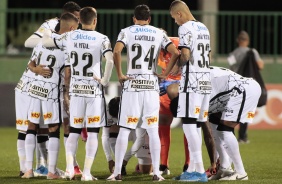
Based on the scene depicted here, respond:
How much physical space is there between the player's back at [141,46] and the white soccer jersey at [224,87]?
0.95 metres

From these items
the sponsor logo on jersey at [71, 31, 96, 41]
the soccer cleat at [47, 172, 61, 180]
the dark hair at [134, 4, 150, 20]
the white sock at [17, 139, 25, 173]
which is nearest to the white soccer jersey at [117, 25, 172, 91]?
the dark hair at [134, 4, 150, 20]

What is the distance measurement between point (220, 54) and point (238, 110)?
13.2 meters

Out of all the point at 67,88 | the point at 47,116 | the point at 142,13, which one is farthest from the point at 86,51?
the point at 47,116

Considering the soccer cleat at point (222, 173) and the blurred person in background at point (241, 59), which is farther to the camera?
the blurred person in background at point (241, 59)

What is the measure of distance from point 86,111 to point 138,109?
0.64 m

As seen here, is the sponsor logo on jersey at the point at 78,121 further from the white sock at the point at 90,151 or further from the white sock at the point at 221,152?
the white sock at the point at 221,152

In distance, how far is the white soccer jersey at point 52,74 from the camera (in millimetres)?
12094


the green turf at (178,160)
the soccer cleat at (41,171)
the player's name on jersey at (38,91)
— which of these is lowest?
the green turf at (178,160)

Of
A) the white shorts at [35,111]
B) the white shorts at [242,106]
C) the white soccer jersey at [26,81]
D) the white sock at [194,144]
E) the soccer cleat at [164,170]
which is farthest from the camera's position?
the soccer cleat at [164,170]

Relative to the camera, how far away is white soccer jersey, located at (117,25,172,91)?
1151 centimetres

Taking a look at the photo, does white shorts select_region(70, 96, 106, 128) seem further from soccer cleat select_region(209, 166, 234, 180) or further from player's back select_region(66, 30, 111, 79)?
soccer cleat select_region(209, 166, 234, 180)

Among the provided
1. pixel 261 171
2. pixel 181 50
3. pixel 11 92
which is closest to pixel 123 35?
pixel 181 50

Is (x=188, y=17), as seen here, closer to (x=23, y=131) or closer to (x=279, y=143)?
(x=23, y=131)

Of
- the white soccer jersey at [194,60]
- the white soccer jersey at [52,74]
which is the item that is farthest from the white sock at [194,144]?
the white soccer jersey at [52,74]
